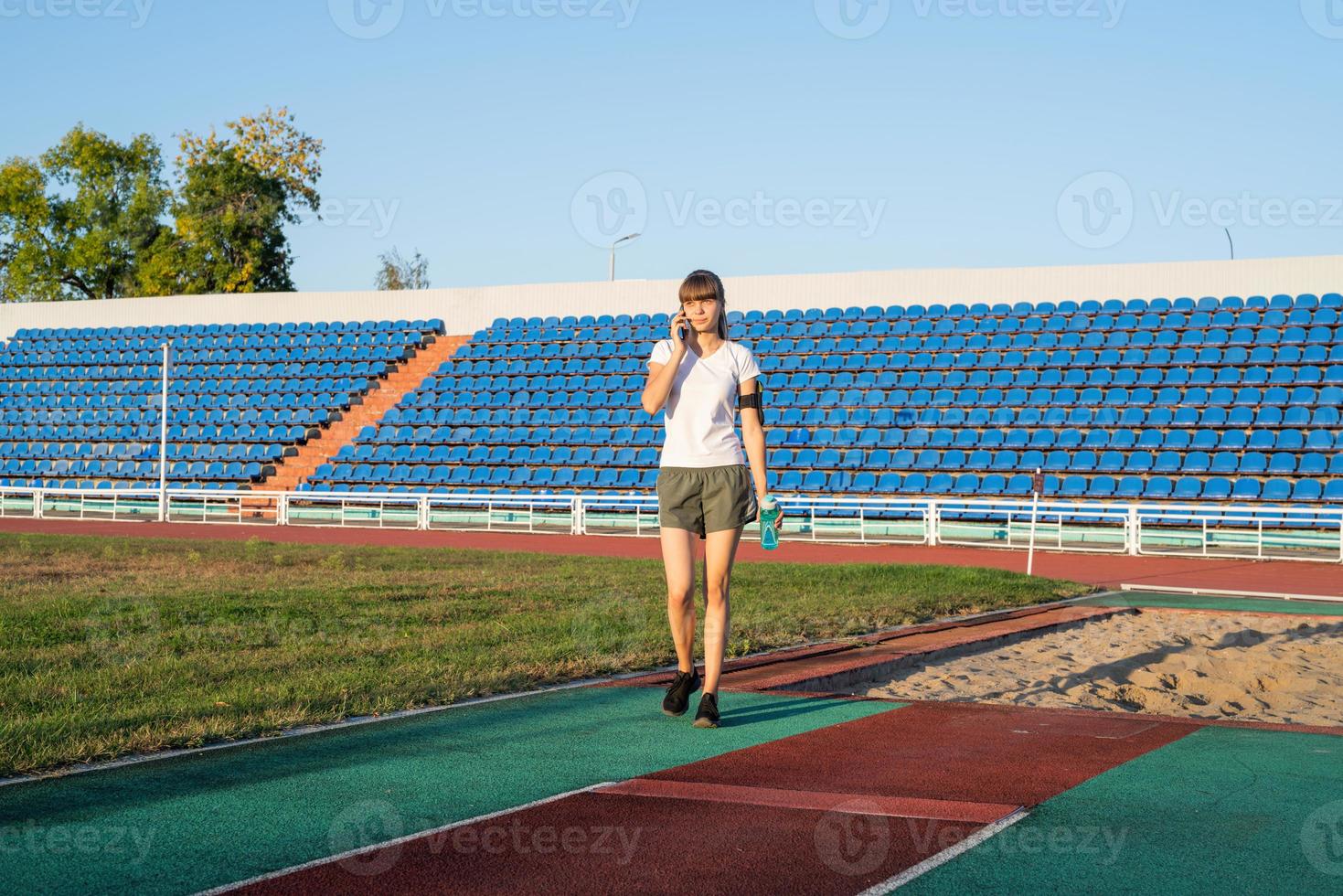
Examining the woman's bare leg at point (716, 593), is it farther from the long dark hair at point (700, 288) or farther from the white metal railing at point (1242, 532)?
the white metal railing at point (1242, 532)

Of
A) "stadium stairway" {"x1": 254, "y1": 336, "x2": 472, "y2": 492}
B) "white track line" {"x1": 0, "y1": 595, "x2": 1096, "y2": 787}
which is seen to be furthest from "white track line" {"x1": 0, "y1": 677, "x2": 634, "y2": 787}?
"stadium stairway" {"x1": 254, "y1": 336, "x2": 472, "y2": 492}

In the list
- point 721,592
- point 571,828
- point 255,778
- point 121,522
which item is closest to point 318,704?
point 255,778

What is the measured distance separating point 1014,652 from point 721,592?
169 inches

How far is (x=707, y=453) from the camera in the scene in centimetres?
601

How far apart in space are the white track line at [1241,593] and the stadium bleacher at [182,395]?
22.4 meters

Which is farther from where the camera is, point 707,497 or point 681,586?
point 681,586

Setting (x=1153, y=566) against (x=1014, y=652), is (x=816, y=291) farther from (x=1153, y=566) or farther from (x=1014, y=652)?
(x=1014, y=652)

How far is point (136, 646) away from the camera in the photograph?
793cm

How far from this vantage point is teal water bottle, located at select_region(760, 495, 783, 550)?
6.13m

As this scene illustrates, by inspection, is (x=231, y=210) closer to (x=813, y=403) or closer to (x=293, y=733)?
(x=813, y=403)
